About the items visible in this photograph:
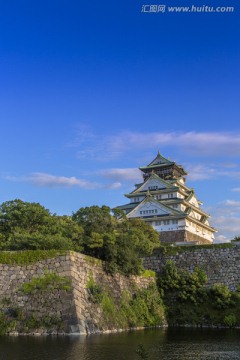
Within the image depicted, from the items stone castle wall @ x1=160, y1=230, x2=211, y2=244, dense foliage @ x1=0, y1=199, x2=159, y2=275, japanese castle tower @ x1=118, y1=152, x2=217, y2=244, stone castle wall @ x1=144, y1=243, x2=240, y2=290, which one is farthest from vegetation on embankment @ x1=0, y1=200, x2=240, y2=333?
japanese castle tower @ x1=118, y1=152, x2=217, y2=244

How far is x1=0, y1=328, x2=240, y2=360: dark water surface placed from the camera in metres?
14.0

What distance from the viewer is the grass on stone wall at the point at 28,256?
21094mm

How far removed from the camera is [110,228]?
26203mm

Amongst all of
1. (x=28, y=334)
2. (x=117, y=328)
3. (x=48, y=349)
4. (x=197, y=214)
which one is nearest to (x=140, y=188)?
(x=197, y=214)

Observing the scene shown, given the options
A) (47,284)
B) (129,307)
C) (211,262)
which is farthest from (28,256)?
(211,262)

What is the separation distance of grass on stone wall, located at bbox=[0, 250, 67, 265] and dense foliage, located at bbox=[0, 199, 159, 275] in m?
1.01

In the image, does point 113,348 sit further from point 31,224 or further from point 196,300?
point 196,300

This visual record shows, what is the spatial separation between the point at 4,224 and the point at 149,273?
10.2 metres

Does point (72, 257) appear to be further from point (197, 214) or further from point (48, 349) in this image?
point (197, 214)

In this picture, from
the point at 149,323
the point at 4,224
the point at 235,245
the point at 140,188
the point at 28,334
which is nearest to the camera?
the point at 28,334

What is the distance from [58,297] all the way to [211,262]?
14.0 meters

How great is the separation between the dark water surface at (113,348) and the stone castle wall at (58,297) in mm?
1179

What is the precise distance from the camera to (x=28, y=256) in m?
21.2

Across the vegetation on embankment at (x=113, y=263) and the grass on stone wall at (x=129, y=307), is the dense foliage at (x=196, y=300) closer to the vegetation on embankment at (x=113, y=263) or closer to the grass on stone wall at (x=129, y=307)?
the vegetation on embankment at (x=113, y=263)
